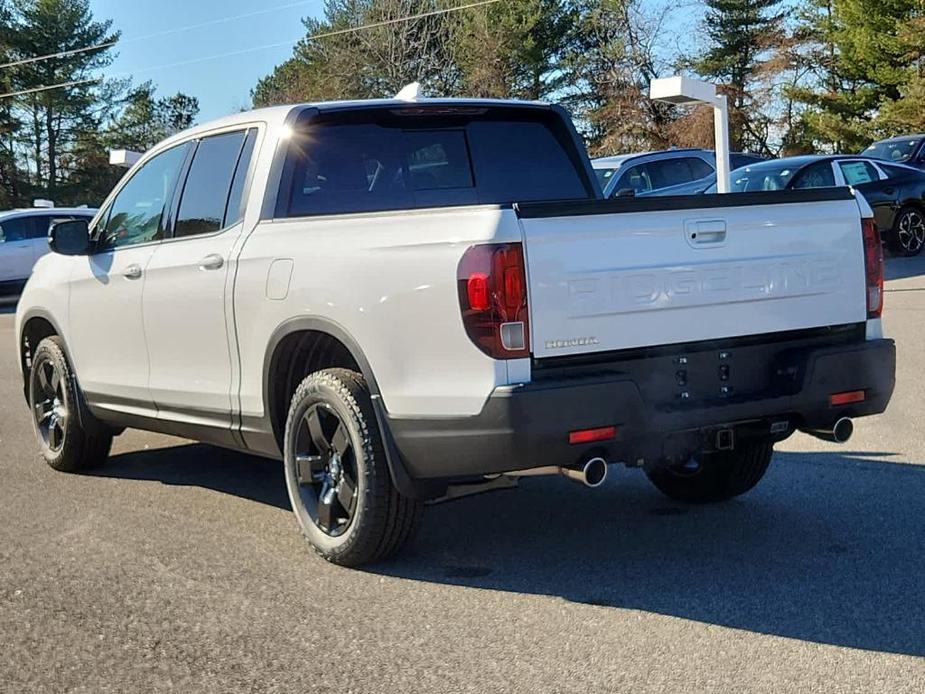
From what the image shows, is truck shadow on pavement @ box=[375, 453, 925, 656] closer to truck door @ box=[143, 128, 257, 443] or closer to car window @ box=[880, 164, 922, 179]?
truck door @ box=[143, 128, 257, 443]

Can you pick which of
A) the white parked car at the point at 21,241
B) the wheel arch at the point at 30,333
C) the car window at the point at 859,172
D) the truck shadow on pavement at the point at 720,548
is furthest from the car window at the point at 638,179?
the wheel arch at the point at 30,333

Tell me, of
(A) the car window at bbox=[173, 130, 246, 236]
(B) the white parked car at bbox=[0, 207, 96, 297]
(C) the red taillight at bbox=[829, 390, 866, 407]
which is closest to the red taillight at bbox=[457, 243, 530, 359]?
(C) the red taillight at bbox=[829, 390, 866, 407]

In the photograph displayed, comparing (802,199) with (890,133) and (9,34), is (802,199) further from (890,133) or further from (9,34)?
(9,34)

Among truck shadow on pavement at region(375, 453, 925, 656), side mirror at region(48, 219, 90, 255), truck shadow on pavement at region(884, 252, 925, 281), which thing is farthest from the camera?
truck shadow on pavement at region(884, 252, 925, 281)

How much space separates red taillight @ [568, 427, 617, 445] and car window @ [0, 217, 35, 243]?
2034cm

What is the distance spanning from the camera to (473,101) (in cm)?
598

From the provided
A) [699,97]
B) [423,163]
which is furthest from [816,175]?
[423,163]

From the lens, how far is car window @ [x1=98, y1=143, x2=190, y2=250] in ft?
20.3

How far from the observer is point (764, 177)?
1659 cm

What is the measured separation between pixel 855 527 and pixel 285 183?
2967 mm

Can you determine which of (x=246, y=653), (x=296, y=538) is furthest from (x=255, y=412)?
(x=246, y=653)

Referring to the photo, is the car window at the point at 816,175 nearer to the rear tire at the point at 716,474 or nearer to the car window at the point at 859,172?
the car window at the point at 859,172

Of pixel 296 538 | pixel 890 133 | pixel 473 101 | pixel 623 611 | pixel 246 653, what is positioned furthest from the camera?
pixel 890 133

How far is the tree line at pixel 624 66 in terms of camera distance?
4650 cm
